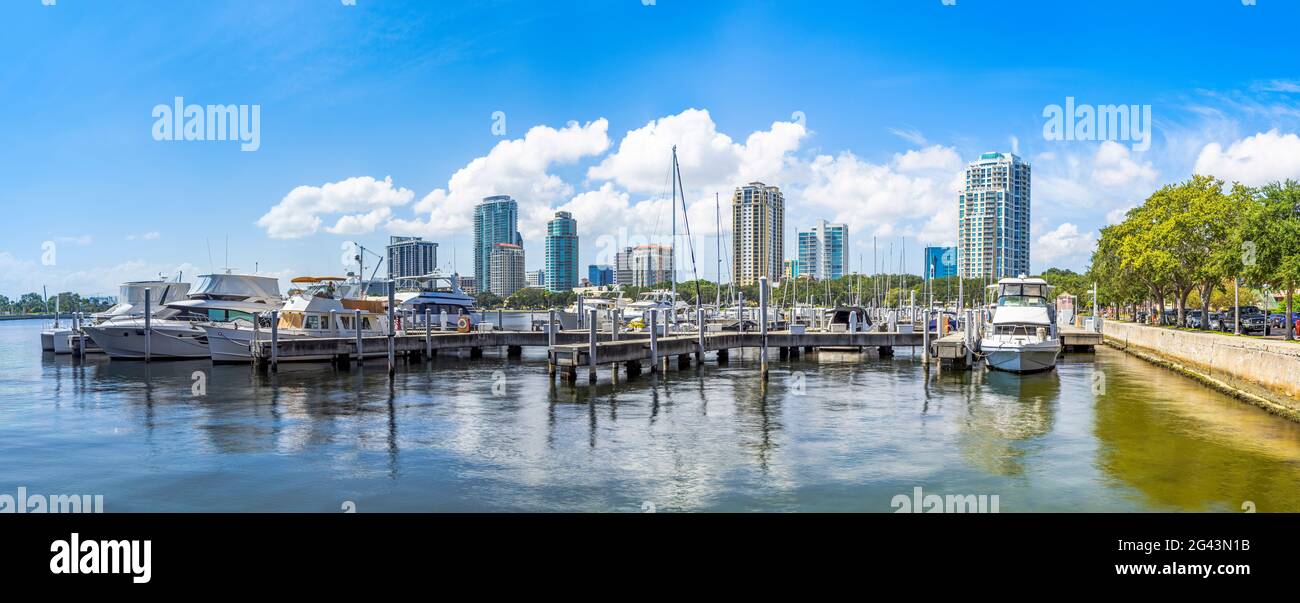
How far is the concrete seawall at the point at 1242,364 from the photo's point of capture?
84.0ft

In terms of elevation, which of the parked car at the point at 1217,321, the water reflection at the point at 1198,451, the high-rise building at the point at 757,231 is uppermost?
the high-rise building at the point at 757,231

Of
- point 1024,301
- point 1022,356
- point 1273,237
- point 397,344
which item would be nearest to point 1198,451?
point 1022,356

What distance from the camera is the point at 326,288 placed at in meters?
52.8

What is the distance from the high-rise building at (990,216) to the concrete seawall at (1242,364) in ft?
328

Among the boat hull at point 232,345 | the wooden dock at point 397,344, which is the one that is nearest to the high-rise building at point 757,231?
the wooden dock at point 397,344

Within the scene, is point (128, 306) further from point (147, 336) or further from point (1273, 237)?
point (1273, 237)

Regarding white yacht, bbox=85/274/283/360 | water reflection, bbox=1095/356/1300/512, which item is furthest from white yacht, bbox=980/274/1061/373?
white yacht, bbox=85/274/283/360

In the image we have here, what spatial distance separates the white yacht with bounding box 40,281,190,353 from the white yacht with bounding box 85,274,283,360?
2.80m

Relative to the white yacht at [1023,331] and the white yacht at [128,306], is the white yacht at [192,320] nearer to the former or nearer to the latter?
the white yacht at [128,306]

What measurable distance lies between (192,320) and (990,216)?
128 m
